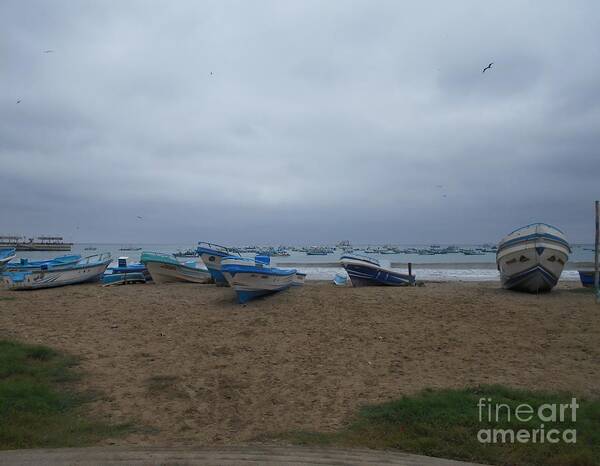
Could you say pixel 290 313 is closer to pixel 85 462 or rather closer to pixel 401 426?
pixel 401 426

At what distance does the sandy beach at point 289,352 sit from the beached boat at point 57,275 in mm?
6069

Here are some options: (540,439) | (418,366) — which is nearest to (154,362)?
(418,366)

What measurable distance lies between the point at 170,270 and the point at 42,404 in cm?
1734

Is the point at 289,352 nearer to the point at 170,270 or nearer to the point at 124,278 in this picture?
the point at 170,270

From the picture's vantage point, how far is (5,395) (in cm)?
618

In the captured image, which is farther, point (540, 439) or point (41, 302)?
point (41, 302)

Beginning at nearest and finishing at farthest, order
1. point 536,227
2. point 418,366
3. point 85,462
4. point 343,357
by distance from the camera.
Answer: point 85,462, point 418,366, point 343,357, point 536,227

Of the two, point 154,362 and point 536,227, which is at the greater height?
point 536,227

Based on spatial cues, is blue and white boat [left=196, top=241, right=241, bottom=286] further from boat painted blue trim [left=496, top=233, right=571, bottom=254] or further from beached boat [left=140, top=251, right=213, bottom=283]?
boat painted blue trim [left=496, top=233, right=571, bottom=254]

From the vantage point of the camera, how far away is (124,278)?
76.2ft

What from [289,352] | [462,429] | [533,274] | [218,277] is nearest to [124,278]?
[218,277]

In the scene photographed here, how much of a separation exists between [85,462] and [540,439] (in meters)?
4.88

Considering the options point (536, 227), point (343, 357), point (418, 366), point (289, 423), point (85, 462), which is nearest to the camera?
point (85, 462)

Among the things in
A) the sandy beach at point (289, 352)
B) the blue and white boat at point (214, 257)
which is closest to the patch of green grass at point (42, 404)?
the sandy beach at point (289, 352)
